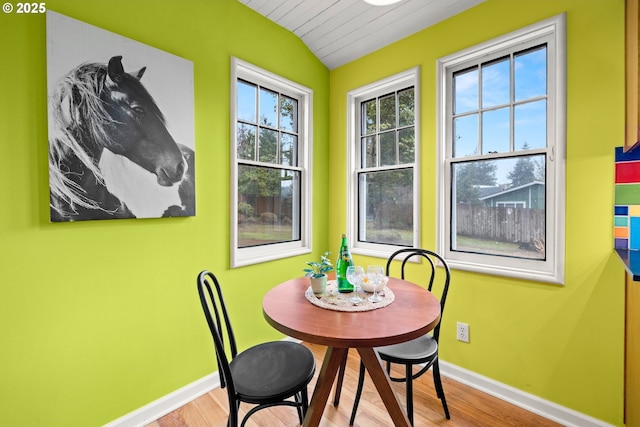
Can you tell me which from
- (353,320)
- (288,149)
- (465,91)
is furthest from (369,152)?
(353,320)

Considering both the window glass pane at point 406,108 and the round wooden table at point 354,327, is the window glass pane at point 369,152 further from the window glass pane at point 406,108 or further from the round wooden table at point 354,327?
the round wooden table at point 354,327

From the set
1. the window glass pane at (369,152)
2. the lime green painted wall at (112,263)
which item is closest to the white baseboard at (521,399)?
the lime green painted wall at (112,263)

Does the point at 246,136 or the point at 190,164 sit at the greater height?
the point at 246,136

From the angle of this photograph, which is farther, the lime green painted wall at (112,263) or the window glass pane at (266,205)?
the window glass pane at (266,205)

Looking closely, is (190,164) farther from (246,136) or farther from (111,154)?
(246,136)

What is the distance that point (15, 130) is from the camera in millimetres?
1342

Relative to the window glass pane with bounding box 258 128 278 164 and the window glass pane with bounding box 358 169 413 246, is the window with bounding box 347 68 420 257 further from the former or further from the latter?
the window glass pane with bounding box 258 128 278 164

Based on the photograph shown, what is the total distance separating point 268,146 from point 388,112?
45.0 inches

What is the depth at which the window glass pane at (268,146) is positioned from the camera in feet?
8.13

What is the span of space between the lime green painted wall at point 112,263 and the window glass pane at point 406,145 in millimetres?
1303

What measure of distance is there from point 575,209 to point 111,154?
2645 mm

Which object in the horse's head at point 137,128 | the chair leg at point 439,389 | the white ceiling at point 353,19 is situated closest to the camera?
the horse's head at point 137,128

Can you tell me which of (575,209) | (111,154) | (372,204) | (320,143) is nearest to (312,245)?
(372,204)

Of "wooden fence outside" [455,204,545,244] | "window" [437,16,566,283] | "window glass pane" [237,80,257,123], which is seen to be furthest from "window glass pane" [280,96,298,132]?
"wooden fence outside" [455,204,545,244]
